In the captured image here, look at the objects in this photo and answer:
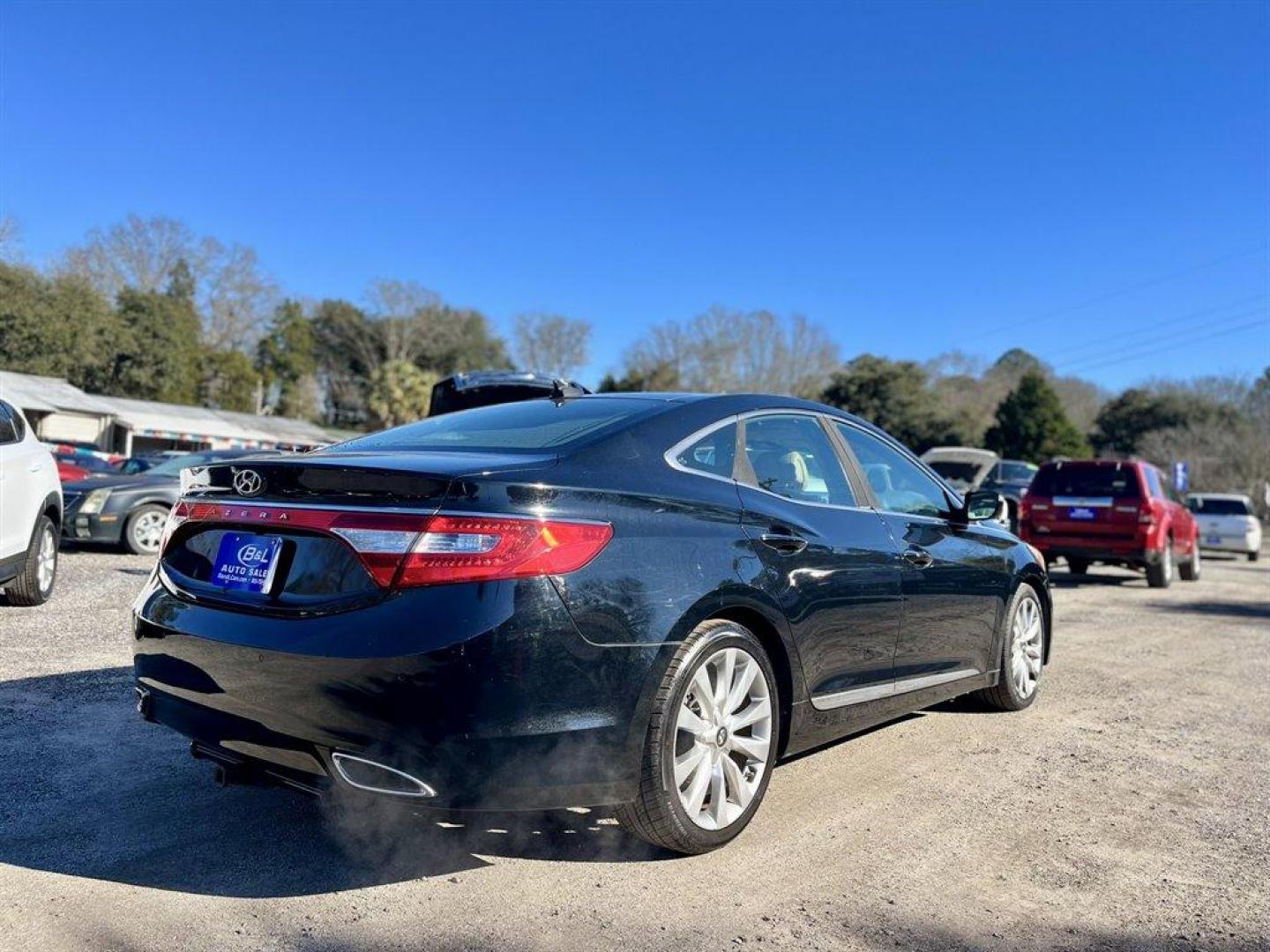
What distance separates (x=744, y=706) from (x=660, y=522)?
2.41 ft

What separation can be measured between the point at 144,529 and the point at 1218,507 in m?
22.9

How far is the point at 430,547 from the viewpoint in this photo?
263cm

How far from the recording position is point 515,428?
3688mm

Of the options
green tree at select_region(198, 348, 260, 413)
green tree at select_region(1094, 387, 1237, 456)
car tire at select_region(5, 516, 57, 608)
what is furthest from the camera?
green tree at select_region(198, 348, 260, 413)

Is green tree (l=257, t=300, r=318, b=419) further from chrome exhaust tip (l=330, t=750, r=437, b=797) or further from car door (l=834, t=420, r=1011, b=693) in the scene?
chrome exhaust tip (l=330, t=750, r=437, b=797)

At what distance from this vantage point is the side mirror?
4.90 meters

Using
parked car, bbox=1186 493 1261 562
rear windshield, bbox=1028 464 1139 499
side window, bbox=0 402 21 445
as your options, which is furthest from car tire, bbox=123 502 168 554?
parked car, bbox=1186 493 1261 562

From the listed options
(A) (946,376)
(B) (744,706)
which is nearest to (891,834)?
(B) (744,706)

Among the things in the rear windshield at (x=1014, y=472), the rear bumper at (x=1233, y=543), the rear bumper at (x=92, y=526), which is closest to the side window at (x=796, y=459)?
the rear bumper at (x=92, y=526)

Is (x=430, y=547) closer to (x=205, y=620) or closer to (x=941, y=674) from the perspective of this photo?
(x=205, y=620)

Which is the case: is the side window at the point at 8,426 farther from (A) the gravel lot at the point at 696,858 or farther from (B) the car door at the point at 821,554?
(B) the car door at the point at 821,554

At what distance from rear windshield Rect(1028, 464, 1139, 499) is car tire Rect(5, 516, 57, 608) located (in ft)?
35.8

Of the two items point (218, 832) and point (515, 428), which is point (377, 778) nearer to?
point (218, 832)

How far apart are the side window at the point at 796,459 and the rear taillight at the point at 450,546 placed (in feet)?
3.71
